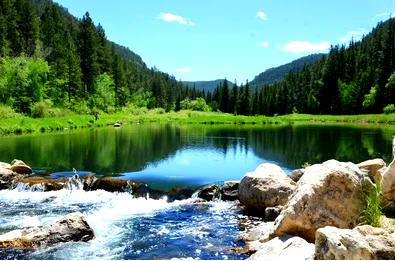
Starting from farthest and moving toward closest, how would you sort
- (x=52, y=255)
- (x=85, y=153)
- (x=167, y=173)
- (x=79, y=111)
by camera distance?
(x=79, y=111) → (x=85, y=153) → (x=167, y=173) → (x=52, y=255)

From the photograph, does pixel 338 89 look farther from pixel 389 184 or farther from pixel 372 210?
pixel 372 210

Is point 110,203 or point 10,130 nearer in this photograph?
point 110,203

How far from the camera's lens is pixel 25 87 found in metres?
78.4

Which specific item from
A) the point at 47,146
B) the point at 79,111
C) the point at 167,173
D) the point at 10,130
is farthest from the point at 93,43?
the point at 167,173

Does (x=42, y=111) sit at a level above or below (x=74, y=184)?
above

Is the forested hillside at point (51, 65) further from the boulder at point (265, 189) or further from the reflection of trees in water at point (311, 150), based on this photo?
the boulder at point (265, 189)

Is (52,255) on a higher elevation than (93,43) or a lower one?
lower

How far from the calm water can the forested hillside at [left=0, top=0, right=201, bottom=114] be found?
26.1 metres

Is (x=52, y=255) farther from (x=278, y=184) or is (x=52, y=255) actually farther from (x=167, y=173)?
(x=167, y=173)

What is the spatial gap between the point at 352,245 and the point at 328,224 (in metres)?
5.07

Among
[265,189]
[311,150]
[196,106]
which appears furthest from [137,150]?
[196,106]

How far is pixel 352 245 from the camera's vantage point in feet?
29.7

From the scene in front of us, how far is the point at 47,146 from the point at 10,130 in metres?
16.5

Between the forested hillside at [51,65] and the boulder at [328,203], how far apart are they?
66.8m
